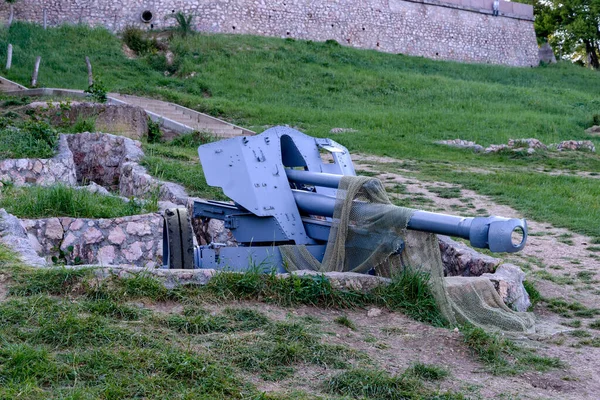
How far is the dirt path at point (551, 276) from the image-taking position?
4.58 metres

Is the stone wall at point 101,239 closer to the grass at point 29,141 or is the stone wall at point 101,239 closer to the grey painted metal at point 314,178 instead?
the grey painted metal at point 314,178

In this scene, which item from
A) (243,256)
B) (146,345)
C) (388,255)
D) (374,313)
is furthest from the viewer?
(243,256)

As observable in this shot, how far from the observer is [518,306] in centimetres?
659

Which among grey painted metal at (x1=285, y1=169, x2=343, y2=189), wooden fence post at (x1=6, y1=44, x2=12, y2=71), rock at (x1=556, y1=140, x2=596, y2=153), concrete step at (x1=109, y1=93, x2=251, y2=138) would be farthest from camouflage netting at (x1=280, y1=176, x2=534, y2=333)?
wooden fence post at (x1=6, y1=44, x2=12, y2=71)

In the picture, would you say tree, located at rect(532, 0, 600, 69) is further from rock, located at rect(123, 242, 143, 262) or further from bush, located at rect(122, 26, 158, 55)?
rock, located at rect(123, 242, 143, 262)

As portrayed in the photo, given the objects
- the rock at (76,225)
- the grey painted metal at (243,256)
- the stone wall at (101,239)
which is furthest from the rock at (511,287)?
the rock at (76,225)

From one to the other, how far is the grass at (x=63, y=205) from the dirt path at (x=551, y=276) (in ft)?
13.2

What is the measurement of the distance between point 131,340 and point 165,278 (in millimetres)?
909

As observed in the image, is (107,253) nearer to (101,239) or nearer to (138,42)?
(101,239)

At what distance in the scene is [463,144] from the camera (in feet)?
58.2

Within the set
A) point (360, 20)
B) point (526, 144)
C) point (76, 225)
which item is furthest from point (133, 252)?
point (360, 20)

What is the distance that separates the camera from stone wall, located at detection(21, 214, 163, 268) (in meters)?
7.88

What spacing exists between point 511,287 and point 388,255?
1275mm

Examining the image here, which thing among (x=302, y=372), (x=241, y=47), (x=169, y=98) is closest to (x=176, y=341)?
(x=302, y=372)
